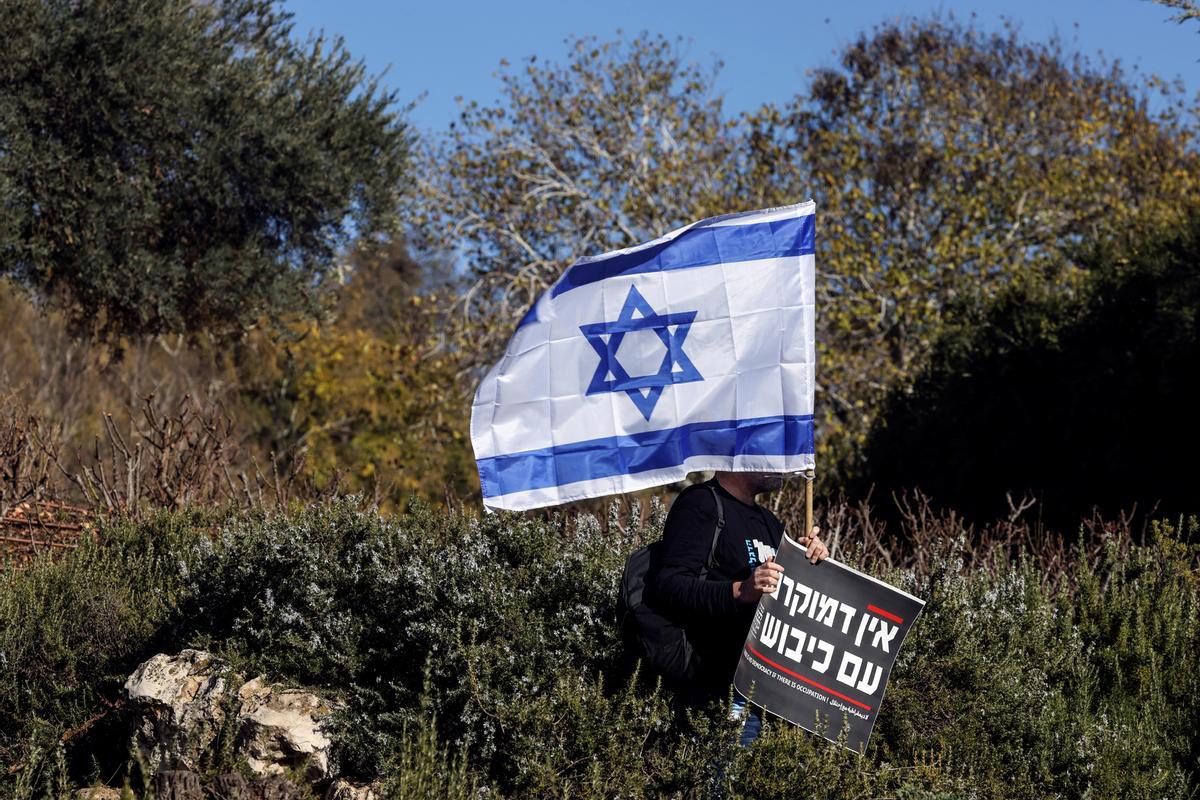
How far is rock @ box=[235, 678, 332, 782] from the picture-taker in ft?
17.0

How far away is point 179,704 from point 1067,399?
9.04 meters

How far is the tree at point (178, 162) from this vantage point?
11.2 m

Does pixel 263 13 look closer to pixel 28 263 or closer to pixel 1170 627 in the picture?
pixel 28 263

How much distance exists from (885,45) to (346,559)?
20363 mm

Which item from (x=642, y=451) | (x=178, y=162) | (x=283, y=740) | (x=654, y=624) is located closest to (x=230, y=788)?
(x=283, y=740)

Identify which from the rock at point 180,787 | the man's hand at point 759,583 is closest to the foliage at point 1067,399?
the man's hand at point 759,583

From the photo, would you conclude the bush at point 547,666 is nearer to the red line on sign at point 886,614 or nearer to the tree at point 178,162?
the red line on sign at point 886,614

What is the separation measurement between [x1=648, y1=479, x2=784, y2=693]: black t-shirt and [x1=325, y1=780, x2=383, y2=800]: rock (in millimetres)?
1359

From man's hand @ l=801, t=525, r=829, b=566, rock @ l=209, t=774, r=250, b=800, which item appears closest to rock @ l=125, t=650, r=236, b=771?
rock @ l=209, t=774, r=250, b=800

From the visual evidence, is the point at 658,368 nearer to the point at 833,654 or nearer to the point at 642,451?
the point at 642,451

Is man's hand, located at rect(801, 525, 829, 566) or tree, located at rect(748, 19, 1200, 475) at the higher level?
tree, located at rect(748, 19, 1200, 475)

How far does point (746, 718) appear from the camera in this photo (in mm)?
4656

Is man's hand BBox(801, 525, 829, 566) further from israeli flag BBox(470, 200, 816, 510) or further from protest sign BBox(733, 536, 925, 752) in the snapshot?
israeli flag BBox(470, 200, 816, 510)

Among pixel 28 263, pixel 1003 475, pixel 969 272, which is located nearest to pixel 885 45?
pixel 969 272
